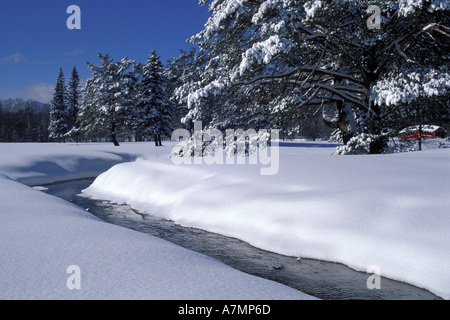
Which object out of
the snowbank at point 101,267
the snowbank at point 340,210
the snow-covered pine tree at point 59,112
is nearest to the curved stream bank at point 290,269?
the snowbank at point 340,210

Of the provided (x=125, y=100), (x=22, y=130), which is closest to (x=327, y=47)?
(x=125, y=100)

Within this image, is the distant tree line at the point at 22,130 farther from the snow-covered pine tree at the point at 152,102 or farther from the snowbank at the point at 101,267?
the snowbank at the point at 101,267

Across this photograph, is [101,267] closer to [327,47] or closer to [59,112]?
[327,47]

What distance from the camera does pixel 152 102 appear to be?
35.0 metres

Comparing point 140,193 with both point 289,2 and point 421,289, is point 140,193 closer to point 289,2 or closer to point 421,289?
point 289,2

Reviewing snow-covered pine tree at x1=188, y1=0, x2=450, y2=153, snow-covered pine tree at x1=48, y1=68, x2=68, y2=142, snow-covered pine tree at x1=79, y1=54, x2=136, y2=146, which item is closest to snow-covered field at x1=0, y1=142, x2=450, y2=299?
snow-covered pine tree at x1=188, y1=0, x2=450, y2=153

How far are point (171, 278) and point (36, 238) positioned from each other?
6.73ft

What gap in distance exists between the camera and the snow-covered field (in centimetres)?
276

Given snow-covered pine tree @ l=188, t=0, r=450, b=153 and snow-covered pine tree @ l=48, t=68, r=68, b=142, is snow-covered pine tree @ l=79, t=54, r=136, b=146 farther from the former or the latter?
snow-covered pine tree @ l=188, t=0, r=450, b=153

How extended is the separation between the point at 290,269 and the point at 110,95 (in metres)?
33.1

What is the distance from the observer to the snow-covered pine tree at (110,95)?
109 feet

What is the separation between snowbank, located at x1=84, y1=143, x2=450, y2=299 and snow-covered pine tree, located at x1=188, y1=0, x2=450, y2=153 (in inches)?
118

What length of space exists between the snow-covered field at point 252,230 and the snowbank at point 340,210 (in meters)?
0.02

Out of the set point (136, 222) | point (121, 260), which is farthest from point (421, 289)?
point (136, 222)
